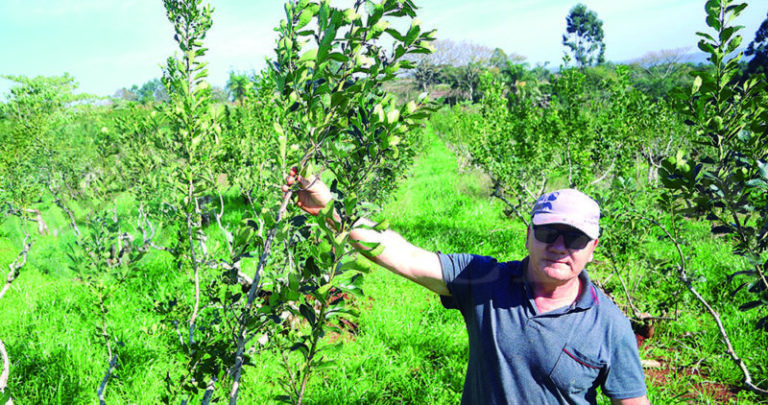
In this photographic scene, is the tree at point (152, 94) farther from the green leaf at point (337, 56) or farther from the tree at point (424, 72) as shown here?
the tree at point (424, 72)

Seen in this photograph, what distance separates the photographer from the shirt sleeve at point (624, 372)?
5.22ft

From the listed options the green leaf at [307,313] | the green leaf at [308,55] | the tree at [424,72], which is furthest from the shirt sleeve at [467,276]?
the tree at [424,72]

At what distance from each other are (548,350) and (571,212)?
1.91ft

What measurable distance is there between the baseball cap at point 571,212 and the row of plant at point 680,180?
62 cm

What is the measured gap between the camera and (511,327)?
1694 mm

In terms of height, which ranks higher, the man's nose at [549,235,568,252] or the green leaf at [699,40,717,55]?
the green leaf at [699,40,717,55]

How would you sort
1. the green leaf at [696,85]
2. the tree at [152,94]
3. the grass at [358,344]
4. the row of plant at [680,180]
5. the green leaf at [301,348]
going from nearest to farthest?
the green leaf at [301,348]
the row of plant at [680,180]
the green leaf at [696,85]
the grass at [358,344]
the tree at [152,94]

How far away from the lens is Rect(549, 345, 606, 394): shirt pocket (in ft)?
5.20

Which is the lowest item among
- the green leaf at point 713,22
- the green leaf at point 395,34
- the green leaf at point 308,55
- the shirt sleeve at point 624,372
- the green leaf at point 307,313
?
the shirt sleeve at point 624,372

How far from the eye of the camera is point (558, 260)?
1668 mm

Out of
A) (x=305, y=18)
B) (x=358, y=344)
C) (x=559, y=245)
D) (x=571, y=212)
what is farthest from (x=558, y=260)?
(x=358, y=344)

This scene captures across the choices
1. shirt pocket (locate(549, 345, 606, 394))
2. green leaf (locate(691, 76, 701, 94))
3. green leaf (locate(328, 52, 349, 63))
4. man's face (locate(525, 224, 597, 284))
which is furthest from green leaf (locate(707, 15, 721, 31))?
green leaf (locate(328, 52, 349, 63))

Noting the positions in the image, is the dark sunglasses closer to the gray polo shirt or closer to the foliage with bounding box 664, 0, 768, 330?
the gray polo shirt

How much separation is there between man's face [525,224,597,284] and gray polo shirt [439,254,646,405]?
109mm
